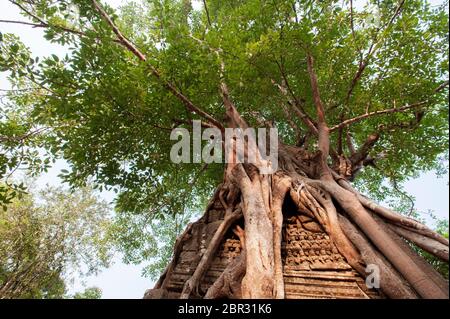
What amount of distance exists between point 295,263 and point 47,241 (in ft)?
41.4

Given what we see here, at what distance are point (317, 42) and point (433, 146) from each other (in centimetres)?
367

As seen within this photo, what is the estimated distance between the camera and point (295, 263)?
279 cm

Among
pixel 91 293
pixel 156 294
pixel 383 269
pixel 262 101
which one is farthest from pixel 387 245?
pixel 91 293

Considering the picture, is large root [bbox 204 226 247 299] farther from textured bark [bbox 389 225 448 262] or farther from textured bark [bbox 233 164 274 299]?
textured bark [bbox 389 225 448 262]

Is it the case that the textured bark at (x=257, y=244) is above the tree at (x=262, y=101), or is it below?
below

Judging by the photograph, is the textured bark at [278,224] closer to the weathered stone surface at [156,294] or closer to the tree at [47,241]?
the weathered stone surface at [156,294]

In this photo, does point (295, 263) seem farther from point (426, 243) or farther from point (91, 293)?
point (91, 293)

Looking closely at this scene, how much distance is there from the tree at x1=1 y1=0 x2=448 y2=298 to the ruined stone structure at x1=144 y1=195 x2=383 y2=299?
16 centimetres

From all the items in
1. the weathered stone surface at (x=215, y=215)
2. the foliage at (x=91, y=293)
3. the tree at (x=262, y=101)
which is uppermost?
the tree at (x=262, y=101)

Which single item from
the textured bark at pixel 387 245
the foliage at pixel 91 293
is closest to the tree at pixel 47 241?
the foliage at pixel 91 293

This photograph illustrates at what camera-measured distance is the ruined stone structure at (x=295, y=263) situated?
2357 mm

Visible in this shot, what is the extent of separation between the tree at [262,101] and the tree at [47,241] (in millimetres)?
7380
